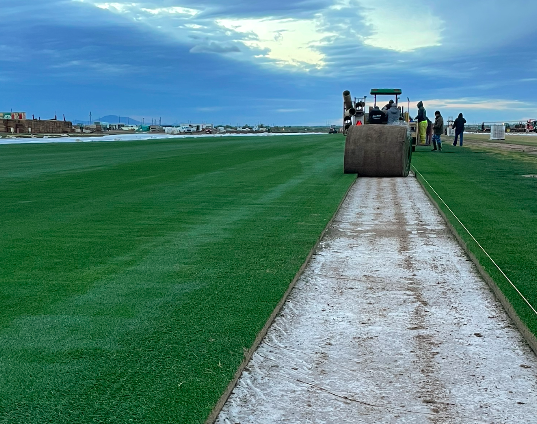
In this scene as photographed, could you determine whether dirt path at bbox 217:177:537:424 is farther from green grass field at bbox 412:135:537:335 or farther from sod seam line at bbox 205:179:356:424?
green grass field at bbox 412:135:537:335

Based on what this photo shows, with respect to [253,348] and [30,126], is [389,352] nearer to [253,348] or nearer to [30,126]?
[253,348]

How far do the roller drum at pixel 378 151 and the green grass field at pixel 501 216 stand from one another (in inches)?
35.8

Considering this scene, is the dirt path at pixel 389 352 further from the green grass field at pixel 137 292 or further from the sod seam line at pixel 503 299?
the green grass field at pixel 137 292

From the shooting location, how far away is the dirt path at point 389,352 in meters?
3.54

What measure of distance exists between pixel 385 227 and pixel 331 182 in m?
5.98

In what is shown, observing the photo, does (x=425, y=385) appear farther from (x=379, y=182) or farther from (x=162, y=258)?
(x=379, y=182)

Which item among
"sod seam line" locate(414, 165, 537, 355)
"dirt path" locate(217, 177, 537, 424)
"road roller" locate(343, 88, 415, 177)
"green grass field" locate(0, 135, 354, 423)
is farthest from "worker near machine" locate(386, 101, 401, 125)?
"dirt path" locate(217, 177, 537, 424)

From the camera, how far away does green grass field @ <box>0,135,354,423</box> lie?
3713 millimetres

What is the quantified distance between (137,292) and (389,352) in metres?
2.44

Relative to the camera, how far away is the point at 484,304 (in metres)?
5.48

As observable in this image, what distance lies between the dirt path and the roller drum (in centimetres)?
934

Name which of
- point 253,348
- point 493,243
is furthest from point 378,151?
point 253,348

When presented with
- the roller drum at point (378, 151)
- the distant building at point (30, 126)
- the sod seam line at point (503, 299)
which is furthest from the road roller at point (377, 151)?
the distant building at point (30, 126)

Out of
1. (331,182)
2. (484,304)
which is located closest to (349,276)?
(484,304)
